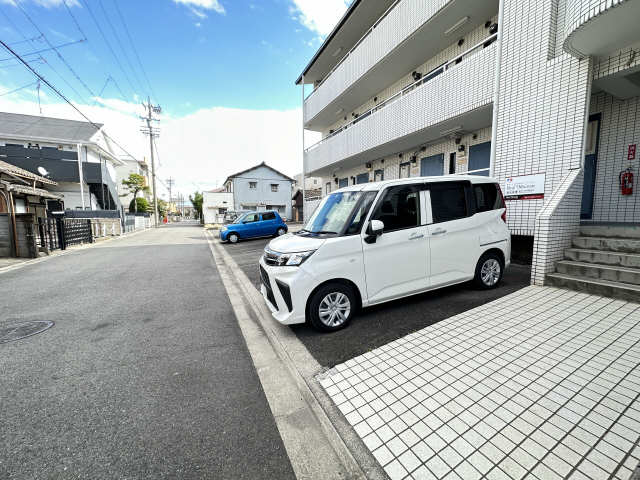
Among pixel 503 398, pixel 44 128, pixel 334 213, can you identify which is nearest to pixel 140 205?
pixel 44 128

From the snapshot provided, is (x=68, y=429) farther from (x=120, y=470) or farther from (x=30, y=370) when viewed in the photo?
(x=30, y=370)

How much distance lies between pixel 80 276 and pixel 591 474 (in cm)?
941

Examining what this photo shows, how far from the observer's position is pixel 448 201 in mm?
4027

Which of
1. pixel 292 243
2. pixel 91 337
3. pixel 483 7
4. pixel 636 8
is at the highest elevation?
pixel 483 7

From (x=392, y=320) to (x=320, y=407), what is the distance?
1.75 meters

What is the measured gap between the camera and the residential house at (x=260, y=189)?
34.0 m

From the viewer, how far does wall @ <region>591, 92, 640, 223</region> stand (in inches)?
212

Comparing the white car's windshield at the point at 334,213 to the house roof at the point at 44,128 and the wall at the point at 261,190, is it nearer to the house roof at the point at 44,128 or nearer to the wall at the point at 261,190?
the house roof at the point at 44,128

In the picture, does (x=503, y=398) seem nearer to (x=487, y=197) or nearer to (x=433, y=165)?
(x=487, y=197)

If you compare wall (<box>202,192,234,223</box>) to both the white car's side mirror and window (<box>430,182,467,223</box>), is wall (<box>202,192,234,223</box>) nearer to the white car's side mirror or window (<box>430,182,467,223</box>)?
window (<box>430,182,467,223</box>)

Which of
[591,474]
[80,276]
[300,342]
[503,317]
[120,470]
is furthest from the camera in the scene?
[80,276]

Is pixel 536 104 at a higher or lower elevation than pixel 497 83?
lower

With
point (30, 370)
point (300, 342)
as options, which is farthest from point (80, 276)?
point (300, 342)

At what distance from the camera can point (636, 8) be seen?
346cm
